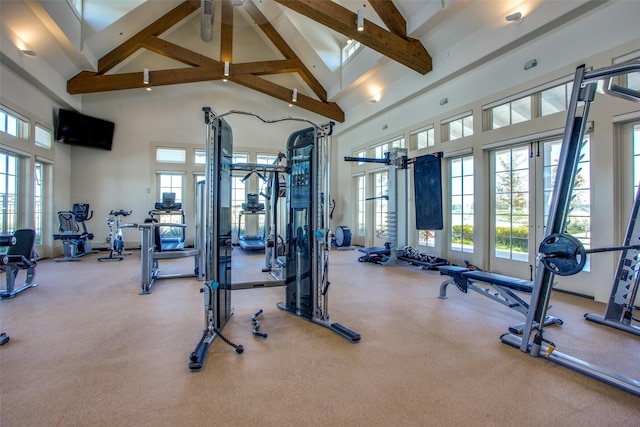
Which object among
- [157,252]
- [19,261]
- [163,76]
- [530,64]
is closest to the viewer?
[19,261]

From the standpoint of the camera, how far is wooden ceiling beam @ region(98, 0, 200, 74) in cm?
715

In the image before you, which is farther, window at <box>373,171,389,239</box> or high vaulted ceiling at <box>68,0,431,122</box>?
window at <box>373,171,389,239</box>

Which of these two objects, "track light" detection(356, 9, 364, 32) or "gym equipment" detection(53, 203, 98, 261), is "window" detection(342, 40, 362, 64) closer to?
"track light" detection(356, 9, 364, 32)

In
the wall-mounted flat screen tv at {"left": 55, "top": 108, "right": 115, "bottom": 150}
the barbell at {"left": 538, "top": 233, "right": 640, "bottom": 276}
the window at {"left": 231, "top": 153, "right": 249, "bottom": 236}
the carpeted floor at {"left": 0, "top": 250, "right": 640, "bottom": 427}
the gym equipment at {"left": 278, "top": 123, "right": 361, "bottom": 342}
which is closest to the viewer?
the carpeted floor at {"left": 0, "top": 250, "right": 640, "bottom": 427}

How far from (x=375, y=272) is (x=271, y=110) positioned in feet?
22.0

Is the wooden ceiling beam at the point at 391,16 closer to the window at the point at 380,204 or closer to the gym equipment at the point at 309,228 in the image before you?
the window at the point at 380,204

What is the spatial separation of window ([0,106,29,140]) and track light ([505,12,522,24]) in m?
8.34

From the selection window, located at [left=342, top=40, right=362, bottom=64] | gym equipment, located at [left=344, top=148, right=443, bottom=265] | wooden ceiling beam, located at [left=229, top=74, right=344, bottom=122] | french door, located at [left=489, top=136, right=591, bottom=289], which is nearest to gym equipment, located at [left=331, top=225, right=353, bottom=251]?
gym equipment, located at [left=344, top=148, right=443, bottom=265]

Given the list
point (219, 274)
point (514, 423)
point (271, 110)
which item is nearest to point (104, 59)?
point (271, 110)

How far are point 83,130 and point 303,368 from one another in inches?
339

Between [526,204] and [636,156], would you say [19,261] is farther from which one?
[636,156]

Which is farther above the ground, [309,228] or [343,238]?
[309,228]

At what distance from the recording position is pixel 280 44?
830 centimetres

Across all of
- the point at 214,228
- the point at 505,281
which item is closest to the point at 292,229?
the point at 214,228
